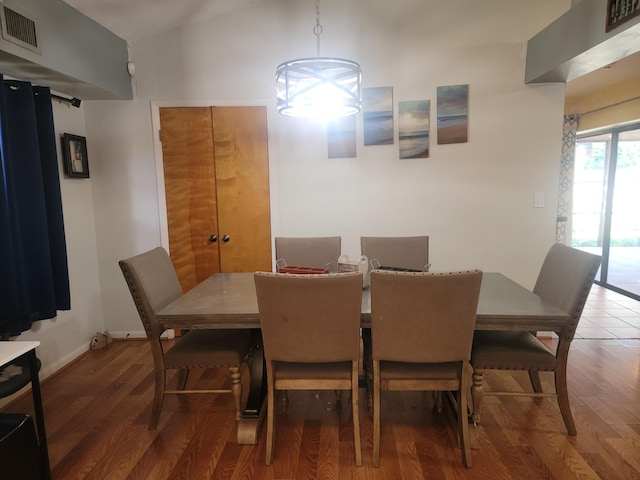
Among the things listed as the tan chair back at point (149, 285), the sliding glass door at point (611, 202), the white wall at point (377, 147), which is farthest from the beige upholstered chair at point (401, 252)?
the sliding glass door at point (611, 202)

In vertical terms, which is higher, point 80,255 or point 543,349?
point 80,255

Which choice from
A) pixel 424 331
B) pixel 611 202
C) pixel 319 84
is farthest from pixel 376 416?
pixel 611 202

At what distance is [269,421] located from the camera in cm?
190

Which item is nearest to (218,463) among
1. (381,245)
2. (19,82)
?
(381,245)

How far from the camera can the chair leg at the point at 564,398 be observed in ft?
6.58

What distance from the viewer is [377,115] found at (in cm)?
332

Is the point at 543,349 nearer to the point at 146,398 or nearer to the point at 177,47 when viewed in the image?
the point at 146,398

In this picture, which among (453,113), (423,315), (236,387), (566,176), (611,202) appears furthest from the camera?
(566,176)

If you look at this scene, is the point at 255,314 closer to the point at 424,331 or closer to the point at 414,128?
the point at 424,331

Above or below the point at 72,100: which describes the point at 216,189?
below

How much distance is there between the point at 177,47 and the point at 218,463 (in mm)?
3153

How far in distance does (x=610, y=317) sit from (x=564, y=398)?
2449 mm

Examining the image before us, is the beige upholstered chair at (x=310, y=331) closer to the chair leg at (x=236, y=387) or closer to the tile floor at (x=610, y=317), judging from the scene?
the chair leg at (x=236, y=387)

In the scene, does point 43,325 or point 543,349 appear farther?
point 43,325
